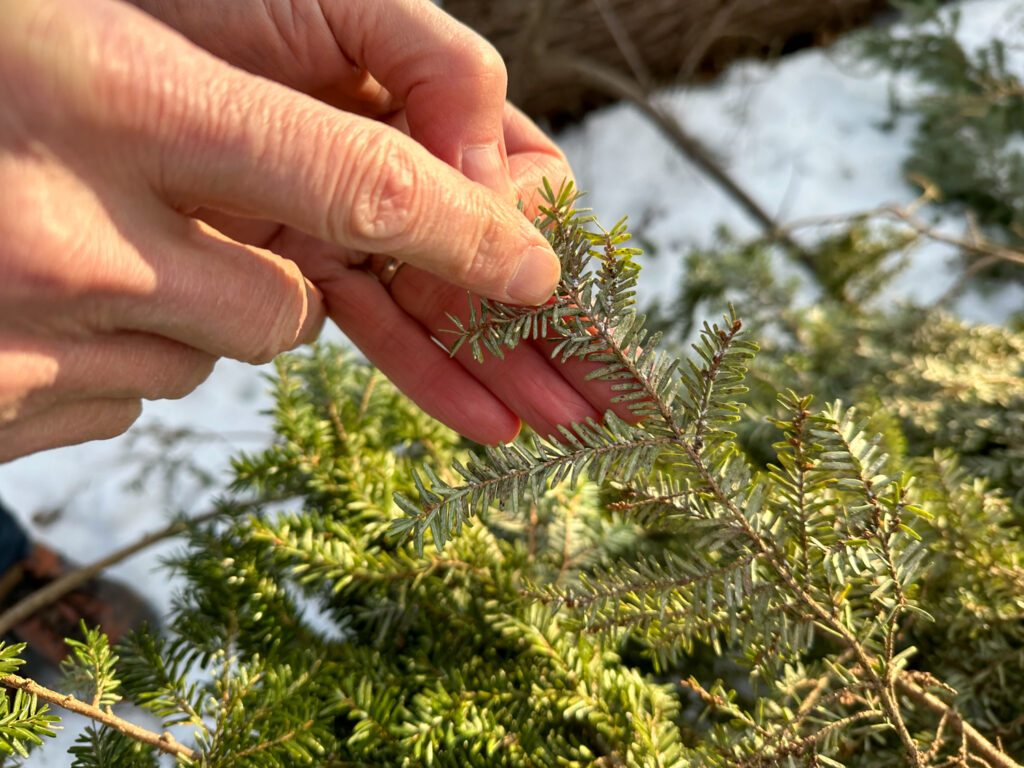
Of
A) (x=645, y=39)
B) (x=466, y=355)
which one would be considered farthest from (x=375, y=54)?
(x=645, y=39)

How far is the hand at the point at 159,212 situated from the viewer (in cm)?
62

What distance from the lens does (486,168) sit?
97cm

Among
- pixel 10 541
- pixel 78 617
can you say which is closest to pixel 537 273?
pixel 78 617

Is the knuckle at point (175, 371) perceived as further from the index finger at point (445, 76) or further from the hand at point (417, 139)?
the index finger at point (445, 76)

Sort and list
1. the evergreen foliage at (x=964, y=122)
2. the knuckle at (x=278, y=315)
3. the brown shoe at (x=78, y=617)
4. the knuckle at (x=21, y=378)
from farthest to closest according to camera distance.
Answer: the evergreen foliage at (x=964, y=122)
the brown shoe at (x=78, y=617)
the knuckle at (x=278, y=315)
the knuckle at (x=21, y=378)

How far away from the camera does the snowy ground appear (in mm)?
2133

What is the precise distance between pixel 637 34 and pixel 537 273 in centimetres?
248

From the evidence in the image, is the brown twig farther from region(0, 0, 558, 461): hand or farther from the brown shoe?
the brown shoe

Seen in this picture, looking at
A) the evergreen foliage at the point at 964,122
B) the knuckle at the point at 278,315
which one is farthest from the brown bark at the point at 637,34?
the knuckle at the point at 278,315

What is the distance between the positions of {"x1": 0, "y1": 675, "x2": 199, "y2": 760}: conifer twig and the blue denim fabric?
1.17 m

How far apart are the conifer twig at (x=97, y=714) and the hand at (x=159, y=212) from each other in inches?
10.2

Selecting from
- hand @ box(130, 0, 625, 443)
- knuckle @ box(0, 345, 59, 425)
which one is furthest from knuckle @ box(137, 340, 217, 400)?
hand @ box(130, 0, 625, 443)

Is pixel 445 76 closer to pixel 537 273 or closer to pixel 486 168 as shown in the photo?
pixel 486 168

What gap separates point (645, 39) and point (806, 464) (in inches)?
104
